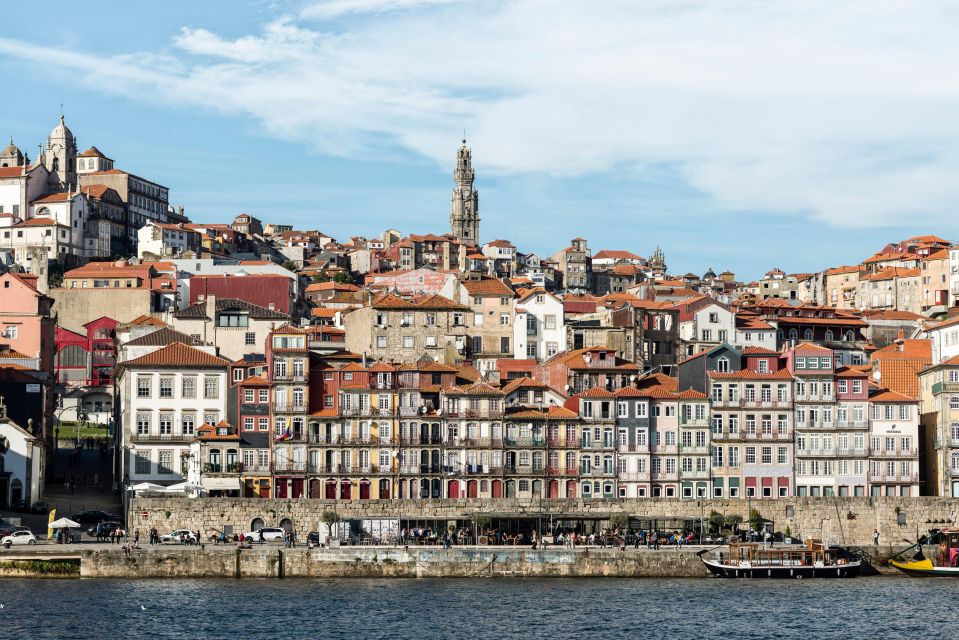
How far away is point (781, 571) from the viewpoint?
8344cm

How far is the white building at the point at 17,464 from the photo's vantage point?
293 ft

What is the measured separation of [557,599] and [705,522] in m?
17.8

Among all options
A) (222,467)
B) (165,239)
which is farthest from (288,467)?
(165,239)

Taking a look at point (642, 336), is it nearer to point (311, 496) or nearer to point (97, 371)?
point (311, 496)

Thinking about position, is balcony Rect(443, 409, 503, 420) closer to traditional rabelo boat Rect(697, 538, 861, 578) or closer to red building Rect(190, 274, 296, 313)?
traditional rabelo boat Rect(697, 538, 861, 578)

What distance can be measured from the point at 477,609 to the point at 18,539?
2506 centimetres

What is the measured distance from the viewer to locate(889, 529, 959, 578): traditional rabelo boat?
85.2 metres

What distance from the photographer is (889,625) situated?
68000 mm

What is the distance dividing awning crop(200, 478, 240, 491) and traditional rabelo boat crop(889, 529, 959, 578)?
3616 cm

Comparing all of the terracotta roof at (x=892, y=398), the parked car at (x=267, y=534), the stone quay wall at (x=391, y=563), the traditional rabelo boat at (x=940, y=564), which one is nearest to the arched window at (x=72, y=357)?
the parked car at (x=267, y=534)

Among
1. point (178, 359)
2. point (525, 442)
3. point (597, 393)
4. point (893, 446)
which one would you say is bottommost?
point (893, 446)

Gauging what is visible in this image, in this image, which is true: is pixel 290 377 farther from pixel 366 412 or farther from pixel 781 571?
pixel 781 571

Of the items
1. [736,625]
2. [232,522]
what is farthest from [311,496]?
[736,625]

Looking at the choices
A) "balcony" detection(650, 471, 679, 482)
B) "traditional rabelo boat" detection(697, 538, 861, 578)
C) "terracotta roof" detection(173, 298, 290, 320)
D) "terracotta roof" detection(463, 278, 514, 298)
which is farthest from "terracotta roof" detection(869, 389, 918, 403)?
"terracotta roof" detection(173, 298, 290, 320)
